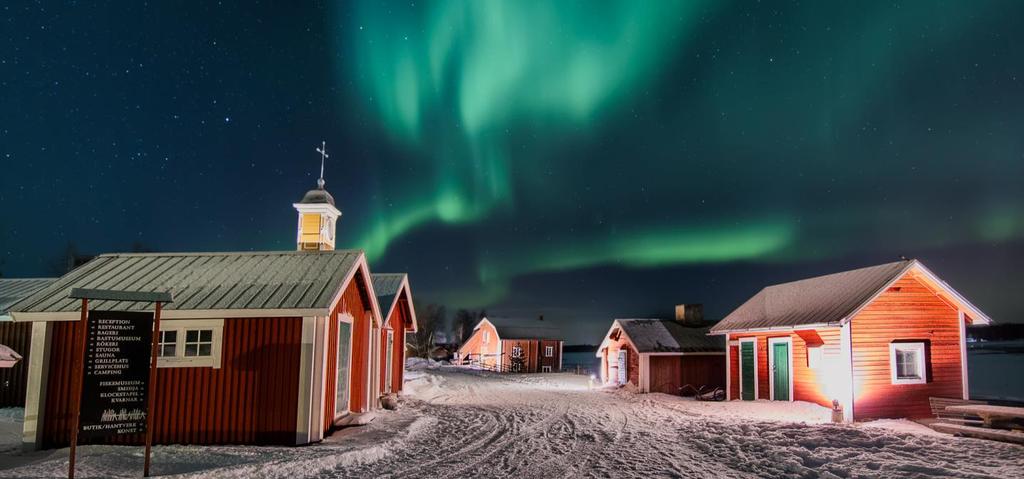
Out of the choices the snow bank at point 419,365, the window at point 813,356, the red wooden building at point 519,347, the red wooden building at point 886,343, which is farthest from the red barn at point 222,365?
the red wooden building at point 519,347

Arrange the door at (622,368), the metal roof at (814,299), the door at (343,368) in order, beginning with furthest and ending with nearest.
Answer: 1. the door at (622,368)
2. the metal roof at (814,299)
3. the door at (343,368)

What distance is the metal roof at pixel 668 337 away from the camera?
32.0 m

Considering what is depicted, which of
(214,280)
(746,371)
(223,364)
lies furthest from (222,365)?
(746,371)

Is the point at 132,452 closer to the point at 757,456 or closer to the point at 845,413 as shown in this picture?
the point at 757,456

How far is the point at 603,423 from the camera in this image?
18469mm

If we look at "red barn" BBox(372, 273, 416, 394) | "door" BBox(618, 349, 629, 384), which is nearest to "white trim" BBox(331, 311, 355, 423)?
"red barn" BBox(372, 273, 416, 394)

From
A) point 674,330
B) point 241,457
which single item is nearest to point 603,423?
point 241,457

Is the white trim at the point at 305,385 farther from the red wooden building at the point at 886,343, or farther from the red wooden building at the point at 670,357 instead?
the red wooden building at the point at 670,357

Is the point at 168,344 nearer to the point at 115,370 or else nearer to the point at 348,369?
the point at 115,370

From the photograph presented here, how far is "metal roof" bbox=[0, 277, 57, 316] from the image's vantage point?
22498mm

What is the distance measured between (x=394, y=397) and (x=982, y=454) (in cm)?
1595

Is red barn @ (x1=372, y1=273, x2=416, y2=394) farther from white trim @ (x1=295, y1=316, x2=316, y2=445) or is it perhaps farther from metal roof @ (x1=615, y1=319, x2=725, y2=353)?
metal roof @ (x1=615, y1=319, x2=725, y2=353)

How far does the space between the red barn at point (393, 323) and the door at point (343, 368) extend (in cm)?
524

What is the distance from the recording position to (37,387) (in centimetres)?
1306
